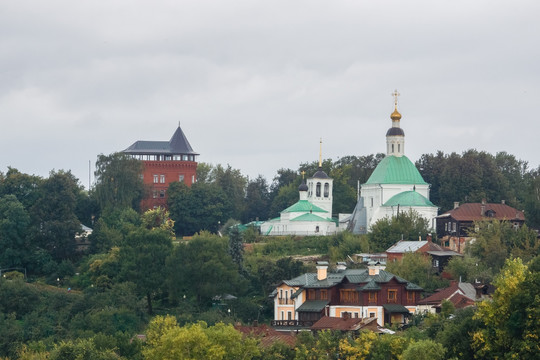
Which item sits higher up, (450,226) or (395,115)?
(395,115)

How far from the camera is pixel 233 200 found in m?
133

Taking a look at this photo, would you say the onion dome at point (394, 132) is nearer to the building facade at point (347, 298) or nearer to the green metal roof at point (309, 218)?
the green metal roof at point (309, 218)

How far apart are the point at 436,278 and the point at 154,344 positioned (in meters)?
26.5

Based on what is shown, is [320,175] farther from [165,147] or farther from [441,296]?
[441,296]

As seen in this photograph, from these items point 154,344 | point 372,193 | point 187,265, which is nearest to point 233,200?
point 372,193

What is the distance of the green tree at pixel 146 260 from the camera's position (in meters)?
94.2

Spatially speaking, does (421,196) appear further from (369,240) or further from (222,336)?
(222,336)

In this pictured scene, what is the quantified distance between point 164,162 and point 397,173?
25.8 metres

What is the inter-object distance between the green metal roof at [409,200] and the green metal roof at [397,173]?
1364 mm

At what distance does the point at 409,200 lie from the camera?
4323 inches

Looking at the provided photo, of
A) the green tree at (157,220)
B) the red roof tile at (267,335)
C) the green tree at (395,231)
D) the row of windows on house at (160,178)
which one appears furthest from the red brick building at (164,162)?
the red roof tile at (267,335)

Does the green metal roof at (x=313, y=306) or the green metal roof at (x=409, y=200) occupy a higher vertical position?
the green metal roof at (x=409, y=200)

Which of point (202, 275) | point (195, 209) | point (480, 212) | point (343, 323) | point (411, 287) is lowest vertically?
point (343, 323)

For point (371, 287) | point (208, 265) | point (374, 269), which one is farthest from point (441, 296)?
point (208, 265)
